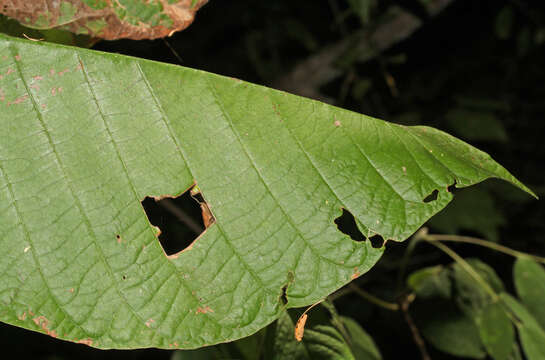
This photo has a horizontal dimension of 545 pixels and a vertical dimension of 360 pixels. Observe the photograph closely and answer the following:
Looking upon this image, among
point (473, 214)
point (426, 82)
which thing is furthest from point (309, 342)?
point (426, 82)

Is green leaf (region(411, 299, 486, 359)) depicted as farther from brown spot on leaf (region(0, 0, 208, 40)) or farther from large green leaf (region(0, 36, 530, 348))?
brown spot on leaf (region(0, 0, 208, 40))

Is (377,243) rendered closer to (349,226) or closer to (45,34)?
(349,226)

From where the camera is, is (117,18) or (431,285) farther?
(431,285)

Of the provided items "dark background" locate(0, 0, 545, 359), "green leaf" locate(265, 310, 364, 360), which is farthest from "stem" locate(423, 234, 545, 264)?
"green leaf" locate(265, 310, 364, 360)

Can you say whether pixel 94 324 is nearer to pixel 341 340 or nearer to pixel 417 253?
pixel 341 340

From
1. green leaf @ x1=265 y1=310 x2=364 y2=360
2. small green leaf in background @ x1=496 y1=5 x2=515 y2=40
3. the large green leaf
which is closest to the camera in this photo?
the large green leaf

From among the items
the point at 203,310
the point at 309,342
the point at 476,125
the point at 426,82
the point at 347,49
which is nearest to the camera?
the point at 203,310
